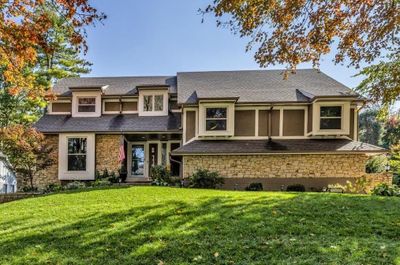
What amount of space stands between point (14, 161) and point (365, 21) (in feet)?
53.3

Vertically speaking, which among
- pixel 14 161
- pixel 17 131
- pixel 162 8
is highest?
pixel 162 8

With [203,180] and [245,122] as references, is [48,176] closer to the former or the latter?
[203,180]

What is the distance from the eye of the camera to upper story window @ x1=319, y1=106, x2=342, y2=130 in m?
16.0

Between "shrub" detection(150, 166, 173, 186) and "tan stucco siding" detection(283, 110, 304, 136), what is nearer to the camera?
"shrub" detection(150, 166, 173, 186)

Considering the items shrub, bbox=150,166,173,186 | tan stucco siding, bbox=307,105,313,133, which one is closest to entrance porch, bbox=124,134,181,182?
shrub, bbox=150,166,173,186

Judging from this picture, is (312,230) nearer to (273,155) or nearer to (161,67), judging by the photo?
(273,155)

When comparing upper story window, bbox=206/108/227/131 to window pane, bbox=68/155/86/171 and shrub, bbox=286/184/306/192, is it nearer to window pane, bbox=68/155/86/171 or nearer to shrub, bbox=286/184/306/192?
shrub, bbox=286/184/306/192

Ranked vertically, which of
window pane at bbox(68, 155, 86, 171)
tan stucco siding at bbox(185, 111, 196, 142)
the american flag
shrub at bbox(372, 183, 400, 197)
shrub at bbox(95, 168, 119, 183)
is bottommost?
shrub at bbox(95, 168, 119, 183)

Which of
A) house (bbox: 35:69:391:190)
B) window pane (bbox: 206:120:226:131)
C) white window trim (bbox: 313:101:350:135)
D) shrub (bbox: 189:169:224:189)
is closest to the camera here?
shrub (bbox: 189:169:224:189)

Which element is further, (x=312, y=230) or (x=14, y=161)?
(x=14, y=161)

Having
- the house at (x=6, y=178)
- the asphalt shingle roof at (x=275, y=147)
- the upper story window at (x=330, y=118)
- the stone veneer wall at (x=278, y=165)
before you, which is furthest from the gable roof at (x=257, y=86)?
the house at (x=6, y=178)

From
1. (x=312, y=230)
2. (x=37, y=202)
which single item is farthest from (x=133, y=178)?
(x=312, y=230)

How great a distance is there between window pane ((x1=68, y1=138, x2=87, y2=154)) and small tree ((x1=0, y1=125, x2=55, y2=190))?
3.50 ft

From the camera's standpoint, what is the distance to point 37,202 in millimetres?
10242
